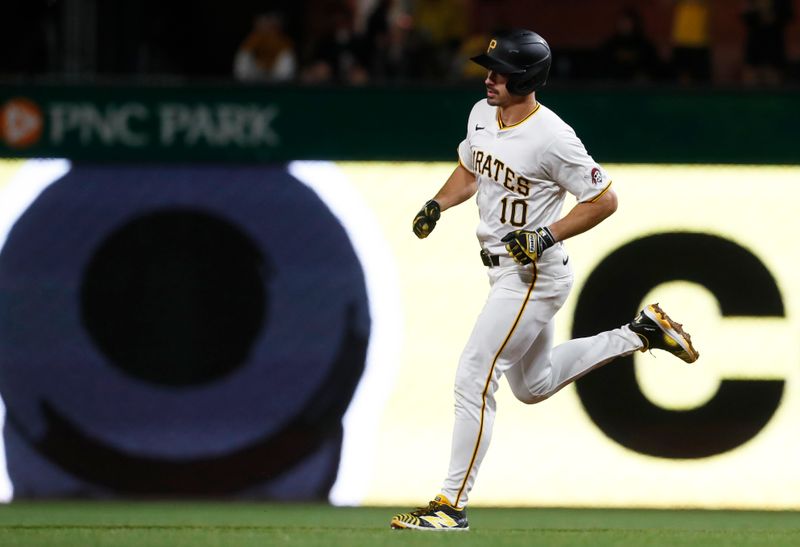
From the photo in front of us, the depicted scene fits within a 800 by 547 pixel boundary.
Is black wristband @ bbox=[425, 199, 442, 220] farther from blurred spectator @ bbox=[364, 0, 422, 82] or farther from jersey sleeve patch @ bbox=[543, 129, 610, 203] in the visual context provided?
blurred spectator @ bbox=[364, 0, 422, 82]

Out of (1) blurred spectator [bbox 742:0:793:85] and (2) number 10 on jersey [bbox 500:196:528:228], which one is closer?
(2) number 10 on jersey [bbox 500:196:528:228]

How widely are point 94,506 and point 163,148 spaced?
1.91 m

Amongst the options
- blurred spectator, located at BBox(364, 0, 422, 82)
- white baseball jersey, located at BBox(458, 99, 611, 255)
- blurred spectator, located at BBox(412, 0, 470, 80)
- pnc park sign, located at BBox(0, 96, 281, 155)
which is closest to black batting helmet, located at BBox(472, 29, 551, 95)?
white baseball jersey, located at BBox(458, 99, 611, 255)

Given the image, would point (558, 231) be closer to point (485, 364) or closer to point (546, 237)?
point (546, 237)

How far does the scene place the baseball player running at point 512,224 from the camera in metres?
6.57

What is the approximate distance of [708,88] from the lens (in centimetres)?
830

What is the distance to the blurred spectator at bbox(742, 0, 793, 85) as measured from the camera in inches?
438

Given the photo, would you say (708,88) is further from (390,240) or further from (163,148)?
(163,148)

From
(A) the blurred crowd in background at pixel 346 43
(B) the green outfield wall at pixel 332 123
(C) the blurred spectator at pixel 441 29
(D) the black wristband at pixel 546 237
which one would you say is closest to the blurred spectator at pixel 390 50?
(A) the blurred crowd in background at pixel 346 43

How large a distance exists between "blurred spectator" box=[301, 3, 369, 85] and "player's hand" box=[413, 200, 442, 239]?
159 inches

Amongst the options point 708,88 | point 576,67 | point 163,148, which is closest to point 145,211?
point 163,148

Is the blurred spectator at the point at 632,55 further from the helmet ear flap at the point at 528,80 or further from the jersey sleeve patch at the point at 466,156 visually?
the helmet ear flap at the point at 528,80

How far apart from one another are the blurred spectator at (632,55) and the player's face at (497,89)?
4271mm

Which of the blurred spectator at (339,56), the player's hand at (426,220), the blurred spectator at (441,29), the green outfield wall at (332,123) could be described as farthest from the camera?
the blurred spectator at (441,29)
